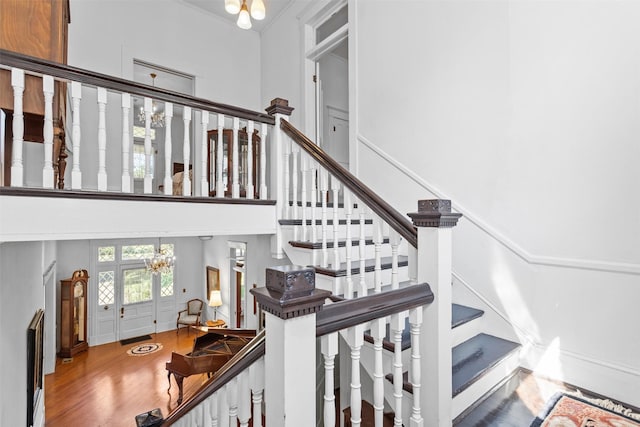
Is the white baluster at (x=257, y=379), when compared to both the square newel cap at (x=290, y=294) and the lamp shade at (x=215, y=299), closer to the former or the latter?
the square newel cap at (x=290, y=294)

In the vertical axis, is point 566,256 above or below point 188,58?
below

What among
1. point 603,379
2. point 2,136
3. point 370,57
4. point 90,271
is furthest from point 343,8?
point 90,271

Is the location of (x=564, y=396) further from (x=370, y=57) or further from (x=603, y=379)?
(x=370, y=57)

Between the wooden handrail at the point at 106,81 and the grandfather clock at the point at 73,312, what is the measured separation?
5545 mm

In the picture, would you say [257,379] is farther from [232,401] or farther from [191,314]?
[191,314]

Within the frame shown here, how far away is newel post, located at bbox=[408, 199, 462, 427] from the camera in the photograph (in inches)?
54.0

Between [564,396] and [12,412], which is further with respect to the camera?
[12,412]

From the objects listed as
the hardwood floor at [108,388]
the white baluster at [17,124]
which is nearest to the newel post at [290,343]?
the white baluster at [17,124]

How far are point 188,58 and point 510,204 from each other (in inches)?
197

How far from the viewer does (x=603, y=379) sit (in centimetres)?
188

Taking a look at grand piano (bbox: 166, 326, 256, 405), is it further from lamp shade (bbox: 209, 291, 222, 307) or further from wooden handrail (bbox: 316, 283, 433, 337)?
wooden handrail (bbox: 316, 283, 433, 337)

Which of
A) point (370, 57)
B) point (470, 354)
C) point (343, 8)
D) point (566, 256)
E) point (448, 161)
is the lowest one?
point (470, 354)

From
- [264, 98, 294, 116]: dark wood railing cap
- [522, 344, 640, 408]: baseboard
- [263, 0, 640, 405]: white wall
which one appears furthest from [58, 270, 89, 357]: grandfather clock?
[522, 344, 640, 408]: baseboard

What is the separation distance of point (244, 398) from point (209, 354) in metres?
4.39
